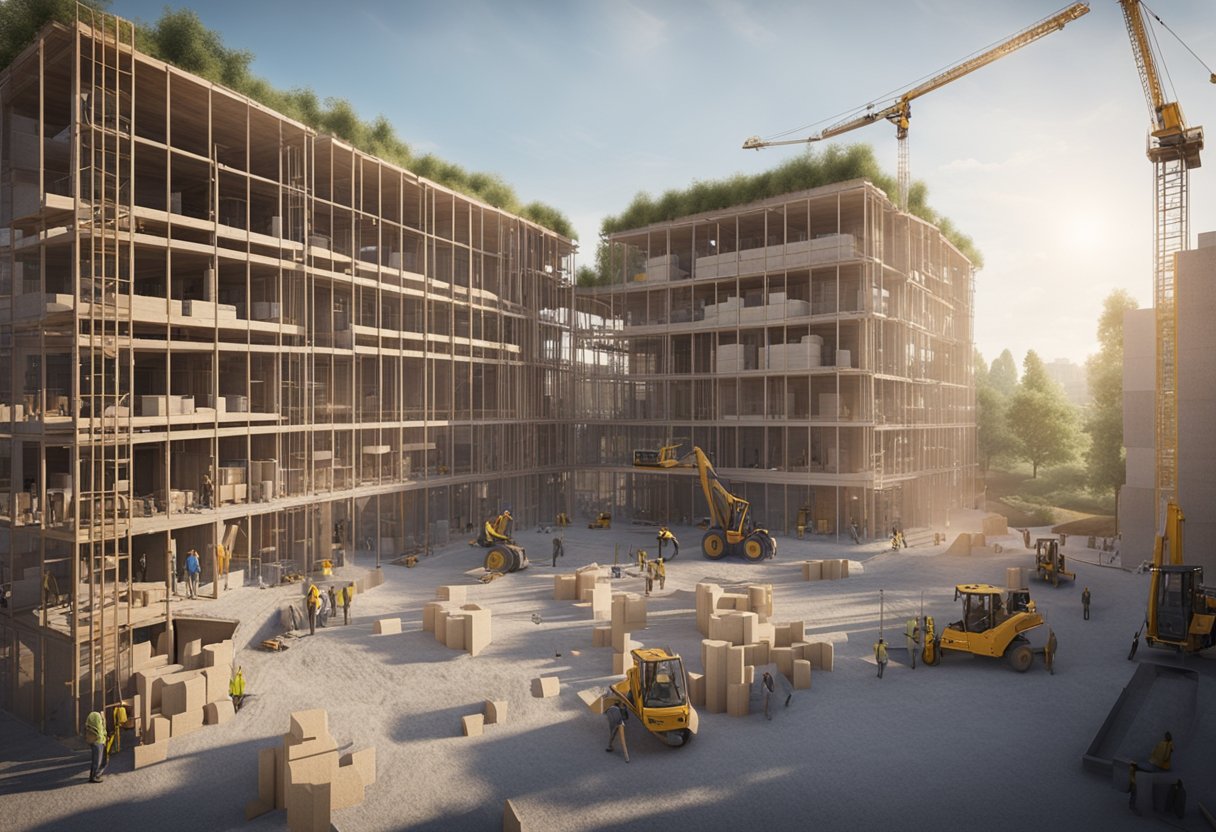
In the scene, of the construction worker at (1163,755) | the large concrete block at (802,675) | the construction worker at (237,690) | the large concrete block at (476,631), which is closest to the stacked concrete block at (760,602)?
the large concrete block at (802,675)

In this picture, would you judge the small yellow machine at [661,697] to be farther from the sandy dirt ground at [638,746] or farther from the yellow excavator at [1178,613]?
the yellow excavator at [1178,613]

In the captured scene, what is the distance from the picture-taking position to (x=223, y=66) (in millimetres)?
31828

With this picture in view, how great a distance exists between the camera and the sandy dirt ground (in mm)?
12945

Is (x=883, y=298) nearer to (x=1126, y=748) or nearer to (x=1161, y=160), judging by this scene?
(x=1161, y=160)

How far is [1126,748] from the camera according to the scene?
15109 mm

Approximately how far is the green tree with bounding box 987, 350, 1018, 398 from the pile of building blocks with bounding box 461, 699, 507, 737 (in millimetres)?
162740

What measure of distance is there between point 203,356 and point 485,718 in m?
21.0

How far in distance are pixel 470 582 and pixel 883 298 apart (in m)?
28.0

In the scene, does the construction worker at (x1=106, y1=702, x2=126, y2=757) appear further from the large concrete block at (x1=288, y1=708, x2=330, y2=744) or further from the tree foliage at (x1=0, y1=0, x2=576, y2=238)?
the tree foliage at (x1=0, y1=0, x2=576, y2=238)

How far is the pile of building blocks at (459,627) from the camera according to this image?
20969 mm

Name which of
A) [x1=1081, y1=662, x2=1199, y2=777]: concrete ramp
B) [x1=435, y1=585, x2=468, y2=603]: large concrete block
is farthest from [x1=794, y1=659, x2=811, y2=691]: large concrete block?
[x1=435, y1=585, x2=468, y2=603]: large concrete block

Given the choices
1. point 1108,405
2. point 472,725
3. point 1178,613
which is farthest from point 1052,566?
point 1108,405

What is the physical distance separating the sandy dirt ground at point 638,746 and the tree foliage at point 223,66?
21687 millimetres

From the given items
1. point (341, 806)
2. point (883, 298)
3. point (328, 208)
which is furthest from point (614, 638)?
point (883, 298)
